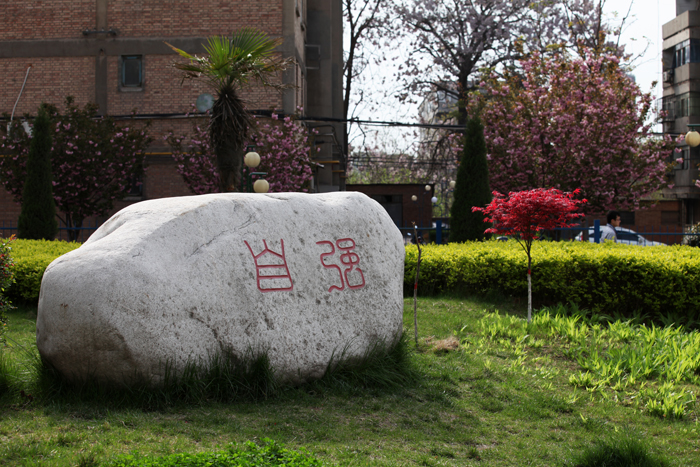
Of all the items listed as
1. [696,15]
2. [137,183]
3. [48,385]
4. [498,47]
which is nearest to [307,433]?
[48,385]

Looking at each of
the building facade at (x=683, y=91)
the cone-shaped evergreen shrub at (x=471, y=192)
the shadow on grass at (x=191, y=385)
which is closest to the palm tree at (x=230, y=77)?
the cone-shaped evergreen shrub at (x=471, y=192)

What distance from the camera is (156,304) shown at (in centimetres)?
432

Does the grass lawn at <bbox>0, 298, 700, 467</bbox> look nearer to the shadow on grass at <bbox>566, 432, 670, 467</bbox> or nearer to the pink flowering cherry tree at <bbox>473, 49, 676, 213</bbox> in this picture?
the shadow on grass at <bbox>566, 432, 670, 467</bbox>

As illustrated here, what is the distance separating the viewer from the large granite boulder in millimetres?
4246

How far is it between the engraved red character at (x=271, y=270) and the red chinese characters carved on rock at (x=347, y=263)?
421 mm

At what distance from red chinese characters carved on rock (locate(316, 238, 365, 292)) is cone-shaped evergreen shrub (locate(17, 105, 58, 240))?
10.3 m

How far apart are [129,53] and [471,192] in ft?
42.0

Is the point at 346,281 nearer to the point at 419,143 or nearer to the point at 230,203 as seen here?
the point at 230,203

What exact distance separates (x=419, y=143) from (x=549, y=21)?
28.3 ft

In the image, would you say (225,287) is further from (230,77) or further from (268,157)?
(268,157)

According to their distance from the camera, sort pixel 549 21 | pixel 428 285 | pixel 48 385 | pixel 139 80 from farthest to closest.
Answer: pixel 549 21 < pixel 139 80 < pixel 428 285 < pixel 48 385

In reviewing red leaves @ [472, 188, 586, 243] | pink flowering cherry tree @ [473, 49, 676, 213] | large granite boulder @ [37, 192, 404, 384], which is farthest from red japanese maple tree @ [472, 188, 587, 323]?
pink flowering cherry tree @ [473, 49, 676, 213]

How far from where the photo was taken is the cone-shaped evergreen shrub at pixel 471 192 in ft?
42.4

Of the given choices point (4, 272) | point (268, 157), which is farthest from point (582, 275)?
point (268, 157)
